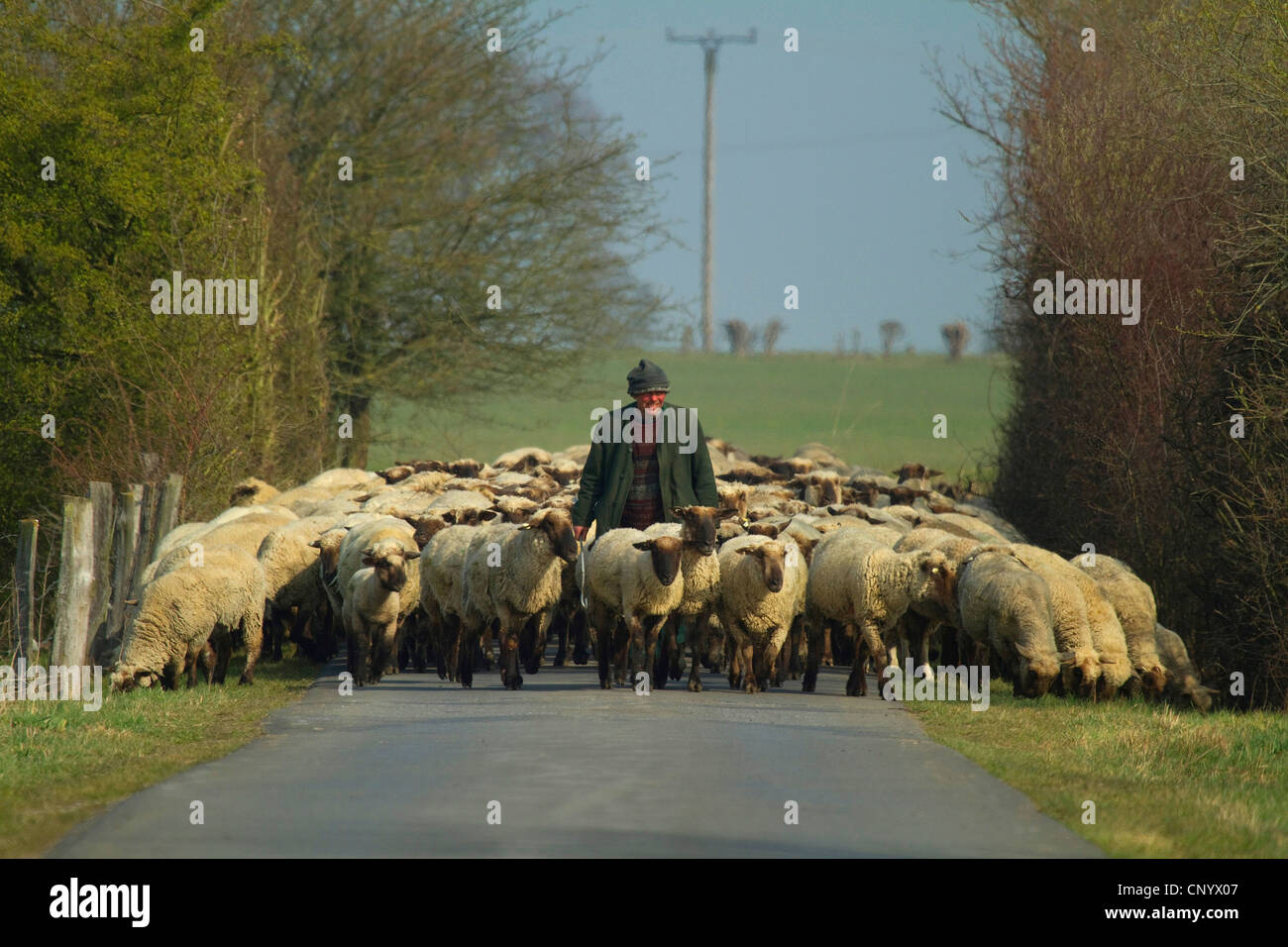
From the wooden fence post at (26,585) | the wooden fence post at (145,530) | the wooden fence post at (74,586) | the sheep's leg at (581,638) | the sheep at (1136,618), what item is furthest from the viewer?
the wooden fence post at (145,530)

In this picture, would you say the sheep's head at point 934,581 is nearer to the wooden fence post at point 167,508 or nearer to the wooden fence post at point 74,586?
the wooden fence post at point 74,586

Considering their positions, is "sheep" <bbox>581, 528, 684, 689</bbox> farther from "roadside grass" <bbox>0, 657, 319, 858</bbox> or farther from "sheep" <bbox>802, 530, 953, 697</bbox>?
"roadside grass" <bbox>0, 657, 319, 858</bbox>

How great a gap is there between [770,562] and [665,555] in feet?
3.17

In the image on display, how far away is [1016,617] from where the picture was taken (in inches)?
603

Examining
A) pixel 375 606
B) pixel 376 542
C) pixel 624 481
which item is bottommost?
pixel 375 606

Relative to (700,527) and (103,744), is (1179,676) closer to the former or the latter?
(700,527)

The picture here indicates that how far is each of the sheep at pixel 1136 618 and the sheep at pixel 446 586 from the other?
599cm

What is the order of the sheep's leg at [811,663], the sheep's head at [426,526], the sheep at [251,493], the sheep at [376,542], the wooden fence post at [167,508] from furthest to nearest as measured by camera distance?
the sheep at [251,493] < the wooden fence post at [167,508] < the sheep's head at [426,526] < the sheep at [376,542] < the sheep's leg at [811,663]

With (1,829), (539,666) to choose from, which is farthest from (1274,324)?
(1,829)

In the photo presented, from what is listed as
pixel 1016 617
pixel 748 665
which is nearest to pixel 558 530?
pixel 748 665

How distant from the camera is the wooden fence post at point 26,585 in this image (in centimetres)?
1944

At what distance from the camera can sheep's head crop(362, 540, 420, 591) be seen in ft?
51.6

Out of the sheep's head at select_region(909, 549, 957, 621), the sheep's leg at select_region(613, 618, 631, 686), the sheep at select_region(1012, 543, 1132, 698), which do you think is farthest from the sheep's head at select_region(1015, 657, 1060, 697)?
the sheep's leg at select_region(613, 618, 631, 686)

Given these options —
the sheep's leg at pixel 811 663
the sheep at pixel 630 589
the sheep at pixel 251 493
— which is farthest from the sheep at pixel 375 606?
the sheep at pixel 251 493
